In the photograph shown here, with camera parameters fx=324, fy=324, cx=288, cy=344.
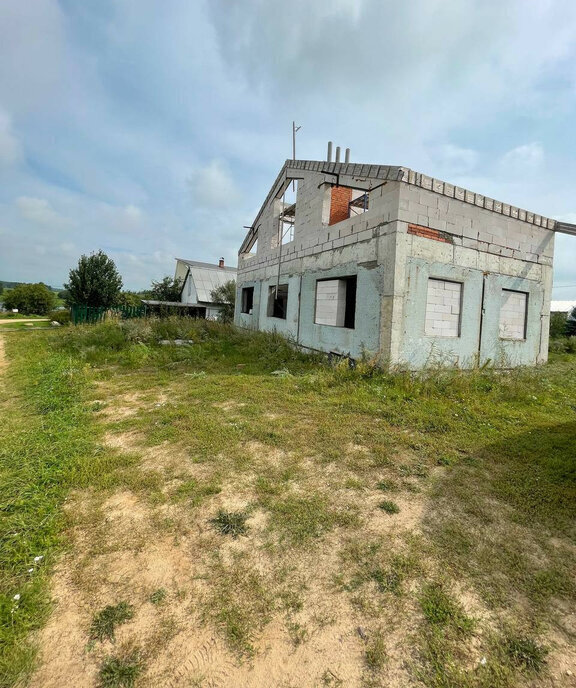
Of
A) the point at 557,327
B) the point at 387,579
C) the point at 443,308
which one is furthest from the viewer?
the point at 557,327

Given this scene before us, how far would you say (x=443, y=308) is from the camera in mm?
7344

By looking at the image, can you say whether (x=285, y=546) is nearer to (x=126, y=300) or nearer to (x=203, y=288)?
(x=203, y=288)

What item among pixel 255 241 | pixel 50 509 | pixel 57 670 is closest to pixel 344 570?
pixel 57 670

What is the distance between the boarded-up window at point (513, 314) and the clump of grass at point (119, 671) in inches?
372

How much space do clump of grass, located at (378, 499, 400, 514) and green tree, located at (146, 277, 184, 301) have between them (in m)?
31.8

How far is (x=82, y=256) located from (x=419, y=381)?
2579 cm

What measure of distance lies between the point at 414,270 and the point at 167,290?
29.6 metres

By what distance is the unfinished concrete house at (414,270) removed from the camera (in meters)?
6.80

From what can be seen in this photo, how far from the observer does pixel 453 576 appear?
2129mm

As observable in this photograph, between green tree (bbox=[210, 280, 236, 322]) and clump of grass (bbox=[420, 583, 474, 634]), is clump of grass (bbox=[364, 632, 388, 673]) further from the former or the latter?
green tree (bbox=[210, 280, 236, 322])

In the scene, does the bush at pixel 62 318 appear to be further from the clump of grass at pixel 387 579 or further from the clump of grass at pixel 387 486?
the clump of grass at pixel 387 579

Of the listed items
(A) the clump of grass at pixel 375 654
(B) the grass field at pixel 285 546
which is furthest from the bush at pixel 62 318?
(A) the clump of grass at pixel 375 654

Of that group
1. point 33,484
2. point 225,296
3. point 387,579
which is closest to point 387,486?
point 387,579

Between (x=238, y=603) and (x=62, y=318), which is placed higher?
(x=62, y=318)
